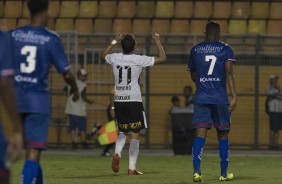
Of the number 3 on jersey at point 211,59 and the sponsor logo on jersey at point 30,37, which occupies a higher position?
A: the sponsor logo on jersey at point 30,37

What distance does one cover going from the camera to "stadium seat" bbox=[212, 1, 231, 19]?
28.8 metres

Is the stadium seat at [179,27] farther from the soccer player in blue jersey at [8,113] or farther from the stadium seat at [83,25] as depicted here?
the soccer player in blue jersey at [8,113]

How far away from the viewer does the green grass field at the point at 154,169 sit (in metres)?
15.6

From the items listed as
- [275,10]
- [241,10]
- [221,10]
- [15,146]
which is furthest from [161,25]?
[15,146]

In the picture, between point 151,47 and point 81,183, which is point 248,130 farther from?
point 81,183

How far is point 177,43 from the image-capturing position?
86.3ft

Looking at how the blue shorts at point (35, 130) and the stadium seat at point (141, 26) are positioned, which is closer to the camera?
the blue shorts at point (35, 130)

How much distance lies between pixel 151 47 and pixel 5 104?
755 inches

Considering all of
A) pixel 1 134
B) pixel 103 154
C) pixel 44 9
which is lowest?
pixel 103 154

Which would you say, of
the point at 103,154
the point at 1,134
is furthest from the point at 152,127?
the point at 1,134

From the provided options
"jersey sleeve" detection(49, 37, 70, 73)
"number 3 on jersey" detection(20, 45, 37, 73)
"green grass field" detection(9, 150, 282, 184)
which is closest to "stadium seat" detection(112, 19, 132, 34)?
"green grass field" detection(9, 150, 282, 184)

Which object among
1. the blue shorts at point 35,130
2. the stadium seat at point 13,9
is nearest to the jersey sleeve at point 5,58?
the blue shorts at point 35,130

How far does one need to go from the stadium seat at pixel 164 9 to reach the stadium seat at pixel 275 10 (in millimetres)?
2803

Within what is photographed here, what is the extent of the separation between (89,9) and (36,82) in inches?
752
